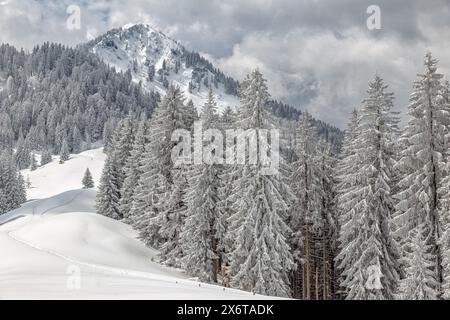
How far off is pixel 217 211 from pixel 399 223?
1456 cm

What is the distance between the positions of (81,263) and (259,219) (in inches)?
490

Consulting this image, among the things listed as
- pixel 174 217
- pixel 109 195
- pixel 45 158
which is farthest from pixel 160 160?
pixel 45 158

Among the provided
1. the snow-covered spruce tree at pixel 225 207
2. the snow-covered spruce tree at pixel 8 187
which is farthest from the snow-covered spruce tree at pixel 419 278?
the snow-covered spruce tree at pixel 8 187

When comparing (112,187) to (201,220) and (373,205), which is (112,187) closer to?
(201,220)

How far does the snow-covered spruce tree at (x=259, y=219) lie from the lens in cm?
3200

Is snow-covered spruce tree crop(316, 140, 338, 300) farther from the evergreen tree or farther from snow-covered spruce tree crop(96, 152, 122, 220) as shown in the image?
the evergreen tree

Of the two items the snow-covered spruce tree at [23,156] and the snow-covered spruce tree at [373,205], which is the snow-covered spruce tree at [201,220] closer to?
the snow-covered spruce tree at [373,205]

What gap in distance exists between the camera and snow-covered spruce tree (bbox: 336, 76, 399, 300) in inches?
1148

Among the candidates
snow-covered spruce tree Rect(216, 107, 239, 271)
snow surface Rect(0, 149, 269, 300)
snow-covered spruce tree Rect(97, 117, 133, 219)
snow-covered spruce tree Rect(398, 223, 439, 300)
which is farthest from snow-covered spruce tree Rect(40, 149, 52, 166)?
snow-covered spruce tree Rect(398, 223, 439, 300)

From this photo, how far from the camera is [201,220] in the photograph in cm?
3569

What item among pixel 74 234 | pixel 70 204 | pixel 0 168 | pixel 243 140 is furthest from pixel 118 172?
pixel 0 168

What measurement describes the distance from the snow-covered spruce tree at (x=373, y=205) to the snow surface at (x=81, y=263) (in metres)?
12.2

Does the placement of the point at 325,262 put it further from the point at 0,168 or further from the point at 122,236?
the point at 0,168

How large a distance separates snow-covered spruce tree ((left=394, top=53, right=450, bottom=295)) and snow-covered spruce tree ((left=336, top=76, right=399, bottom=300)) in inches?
104
